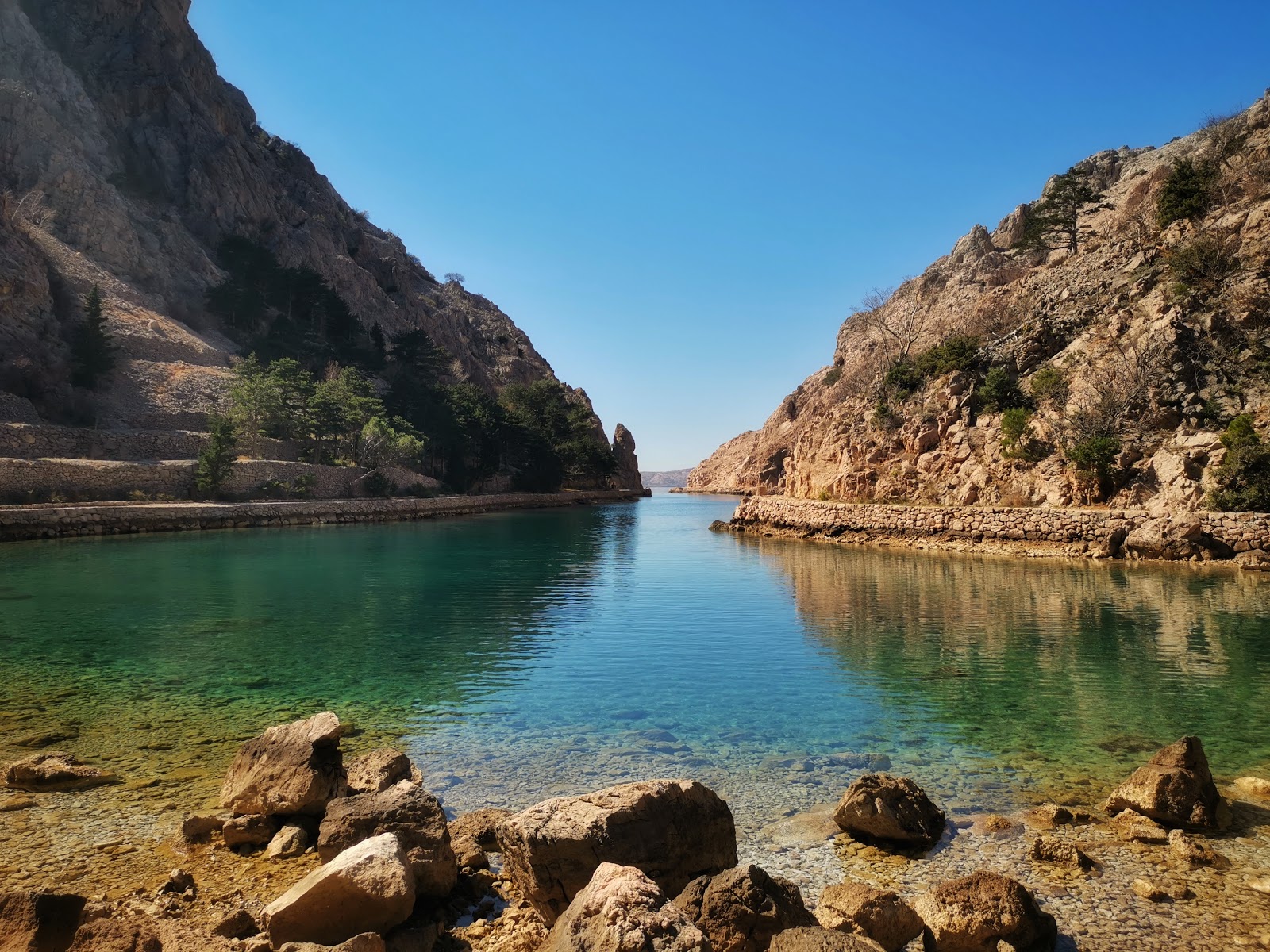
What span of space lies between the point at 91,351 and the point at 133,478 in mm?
19626

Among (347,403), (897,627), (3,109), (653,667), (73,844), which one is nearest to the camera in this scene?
(73,844)

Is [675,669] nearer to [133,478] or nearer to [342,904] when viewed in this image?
[342,904]

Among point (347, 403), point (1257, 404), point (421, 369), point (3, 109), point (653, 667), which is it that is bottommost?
point (653, 667)

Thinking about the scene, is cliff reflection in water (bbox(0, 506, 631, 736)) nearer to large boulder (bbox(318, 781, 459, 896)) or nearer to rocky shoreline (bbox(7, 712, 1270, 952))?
rocky shoreline (bbox(7, 712, 1270, 952))

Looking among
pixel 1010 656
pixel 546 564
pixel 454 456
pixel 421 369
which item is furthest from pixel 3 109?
pixel 1010 656

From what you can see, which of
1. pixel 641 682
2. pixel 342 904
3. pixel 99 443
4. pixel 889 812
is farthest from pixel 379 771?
pixel 99 443

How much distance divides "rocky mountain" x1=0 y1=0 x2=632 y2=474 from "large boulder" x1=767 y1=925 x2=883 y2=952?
64797 mm

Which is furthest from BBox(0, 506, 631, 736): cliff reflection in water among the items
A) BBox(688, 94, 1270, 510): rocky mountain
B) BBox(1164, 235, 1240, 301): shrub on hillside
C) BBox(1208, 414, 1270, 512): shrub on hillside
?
BBox(1164, 235, 1240, 301): shrub on hillside

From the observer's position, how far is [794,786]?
326 inches

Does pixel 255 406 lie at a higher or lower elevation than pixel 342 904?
higher

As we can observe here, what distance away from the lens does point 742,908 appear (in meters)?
4.84

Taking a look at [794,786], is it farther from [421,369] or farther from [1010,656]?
[421,369]

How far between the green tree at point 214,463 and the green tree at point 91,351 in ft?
57.6

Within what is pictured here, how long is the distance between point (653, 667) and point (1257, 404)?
3099cm
